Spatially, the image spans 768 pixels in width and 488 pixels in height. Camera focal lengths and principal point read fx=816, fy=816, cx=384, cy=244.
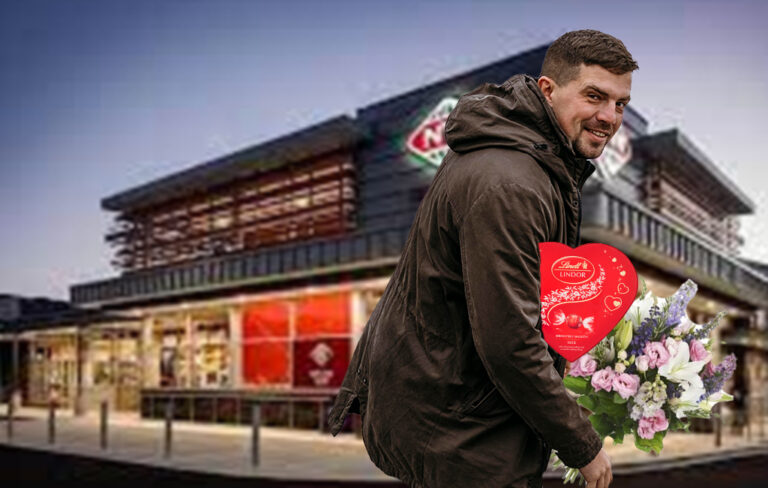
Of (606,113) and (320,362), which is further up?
(606,113)

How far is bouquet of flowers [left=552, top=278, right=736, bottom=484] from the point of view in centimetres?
253

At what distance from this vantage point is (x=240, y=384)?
2445 centimetres

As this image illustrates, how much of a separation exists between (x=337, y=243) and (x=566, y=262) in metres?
19.1

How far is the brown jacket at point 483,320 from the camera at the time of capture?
75.6 inches

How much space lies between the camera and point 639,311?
8.62 feet

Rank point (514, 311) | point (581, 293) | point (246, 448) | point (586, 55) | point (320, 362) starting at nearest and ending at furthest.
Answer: point (514, 311), point (586, 55), point (581, 293), point (246, 448), point (320, 362)

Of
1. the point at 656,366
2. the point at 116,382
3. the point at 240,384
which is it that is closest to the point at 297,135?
→ the point at 240,384

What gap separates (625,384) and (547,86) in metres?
0.95

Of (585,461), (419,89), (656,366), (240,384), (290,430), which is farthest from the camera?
(240,384)

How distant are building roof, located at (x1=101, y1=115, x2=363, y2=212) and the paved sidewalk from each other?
8.31 metres

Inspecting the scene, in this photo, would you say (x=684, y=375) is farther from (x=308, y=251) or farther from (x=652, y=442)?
(x=308, y=251)

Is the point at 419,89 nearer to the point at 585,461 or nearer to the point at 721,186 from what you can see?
the point at 721,186

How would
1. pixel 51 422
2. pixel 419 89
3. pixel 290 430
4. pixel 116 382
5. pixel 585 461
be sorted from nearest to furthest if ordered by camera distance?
pixel 585 461
pixel 51 422
pixel 290 430
pixel 419 89
pixel 116 382

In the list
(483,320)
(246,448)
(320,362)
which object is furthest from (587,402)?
(320,362)
